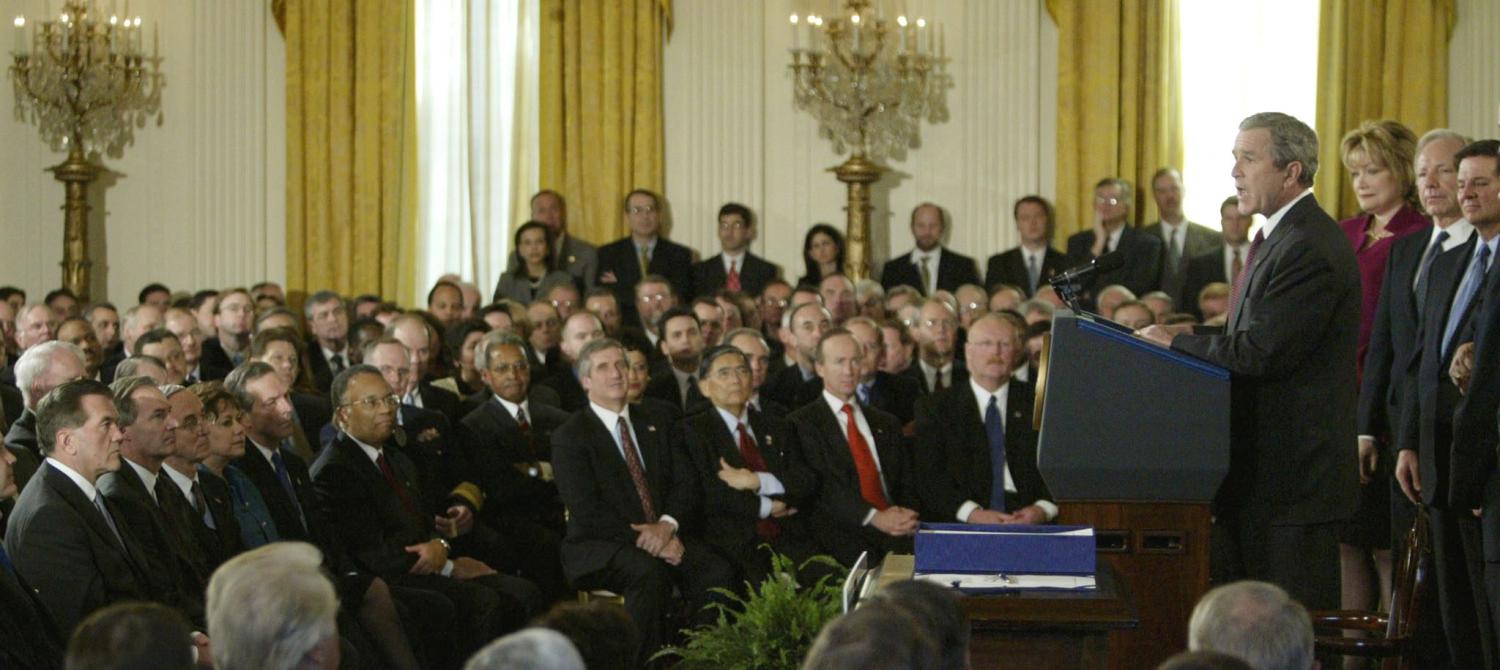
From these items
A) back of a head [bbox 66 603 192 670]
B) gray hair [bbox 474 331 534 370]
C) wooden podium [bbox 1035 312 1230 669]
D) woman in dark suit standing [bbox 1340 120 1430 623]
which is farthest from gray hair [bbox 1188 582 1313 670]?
gray hair [bbox 474 331 534 370]

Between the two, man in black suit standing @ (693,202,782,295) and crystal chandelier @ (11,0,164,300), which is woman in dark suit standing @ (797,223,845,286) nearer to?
man in black suit standing @ (693,202,782,295)

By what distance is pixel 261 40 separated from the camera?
12133 mm

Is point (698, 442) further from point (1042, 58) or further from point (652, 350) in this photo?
point (1042, 58)

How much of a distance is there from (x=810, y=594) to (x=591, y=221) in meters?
7.38

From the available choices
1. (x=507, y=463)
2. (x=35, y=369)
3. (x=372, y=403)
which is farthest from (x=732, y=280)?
(x=35, y=369)

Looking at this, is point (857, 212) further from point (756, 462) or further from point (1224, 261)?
point (756, 462)

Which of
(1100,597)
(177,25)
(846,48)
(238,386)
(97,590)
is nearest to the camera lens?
(1100,597)

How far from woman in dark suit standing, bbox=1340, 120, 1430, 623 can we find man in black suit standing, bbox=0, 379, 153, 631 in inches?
120

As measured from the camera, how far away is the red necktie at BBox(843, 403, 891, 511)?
21.2ft

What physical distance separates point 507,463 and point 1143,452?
11.8ft

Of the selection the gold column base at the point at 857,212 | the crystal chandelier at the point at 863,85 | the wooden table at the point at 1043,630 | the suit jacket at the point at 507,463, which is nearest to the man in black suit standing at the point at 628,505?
the suit jacket at the point at 507,463

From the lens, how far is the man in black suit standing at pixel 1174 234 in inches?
411

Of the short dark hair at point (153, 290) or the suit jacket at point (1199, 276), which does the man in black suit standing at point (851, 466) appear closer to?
the suit jacket at point (1199, 276)

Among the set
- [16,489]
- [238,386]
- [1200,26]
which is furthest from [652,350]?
[1200,26]
